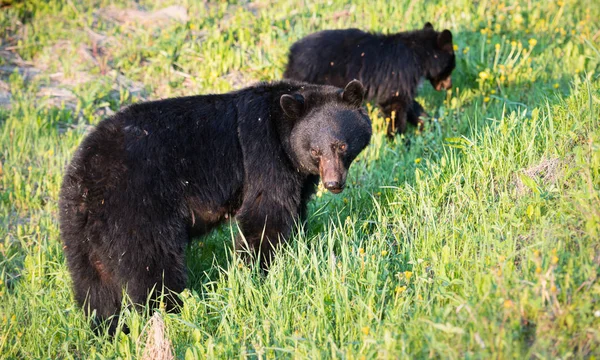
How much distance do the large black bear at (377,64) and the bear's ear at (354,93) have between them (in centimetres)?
267

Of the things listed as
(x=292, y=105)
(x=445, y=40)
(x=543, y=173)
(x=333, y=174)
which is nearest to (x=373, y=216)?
(x=333, y=174)

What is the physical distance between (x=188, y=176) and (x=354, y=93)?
4.61 ft

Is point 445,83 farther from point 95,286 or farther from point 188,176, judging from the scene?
point 95,286

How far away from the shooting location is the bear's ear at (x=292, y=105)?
4770mm

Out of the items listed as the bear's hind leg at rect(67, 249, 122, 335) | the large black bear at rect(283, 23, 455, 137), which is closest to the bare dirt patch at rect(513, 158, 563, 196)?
the bear's hind leg at rect(67, 249, 122, 335)

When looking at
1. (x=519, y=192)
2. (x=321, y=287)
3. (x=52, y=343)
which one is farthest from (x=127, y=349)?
(x=519, y=192)

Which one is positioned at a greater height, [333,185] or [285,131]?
[285,131]

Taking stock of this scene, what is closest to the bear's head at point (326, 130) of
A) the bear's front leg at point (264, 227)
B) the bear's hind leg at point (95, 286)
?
the bear's front leg at point (264, 227)

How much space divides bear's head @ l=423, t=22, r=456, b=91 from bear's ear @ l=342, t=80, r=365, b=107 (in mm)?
3438

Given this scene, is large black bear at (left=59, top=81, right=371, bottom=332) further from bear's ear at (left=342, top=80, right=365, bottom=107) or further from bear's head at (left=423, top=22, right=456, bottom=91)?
bear's head at (left=423, top=22, right=456, bottom=91)

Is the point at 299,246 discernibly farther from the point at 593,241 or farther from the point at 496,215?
the point at 593,241

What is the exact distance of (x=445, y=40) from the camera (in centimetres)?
837

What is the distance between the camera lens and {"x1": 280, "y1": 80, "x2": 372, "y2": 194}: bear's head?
190 inches

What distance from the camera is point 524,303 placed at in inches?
128
